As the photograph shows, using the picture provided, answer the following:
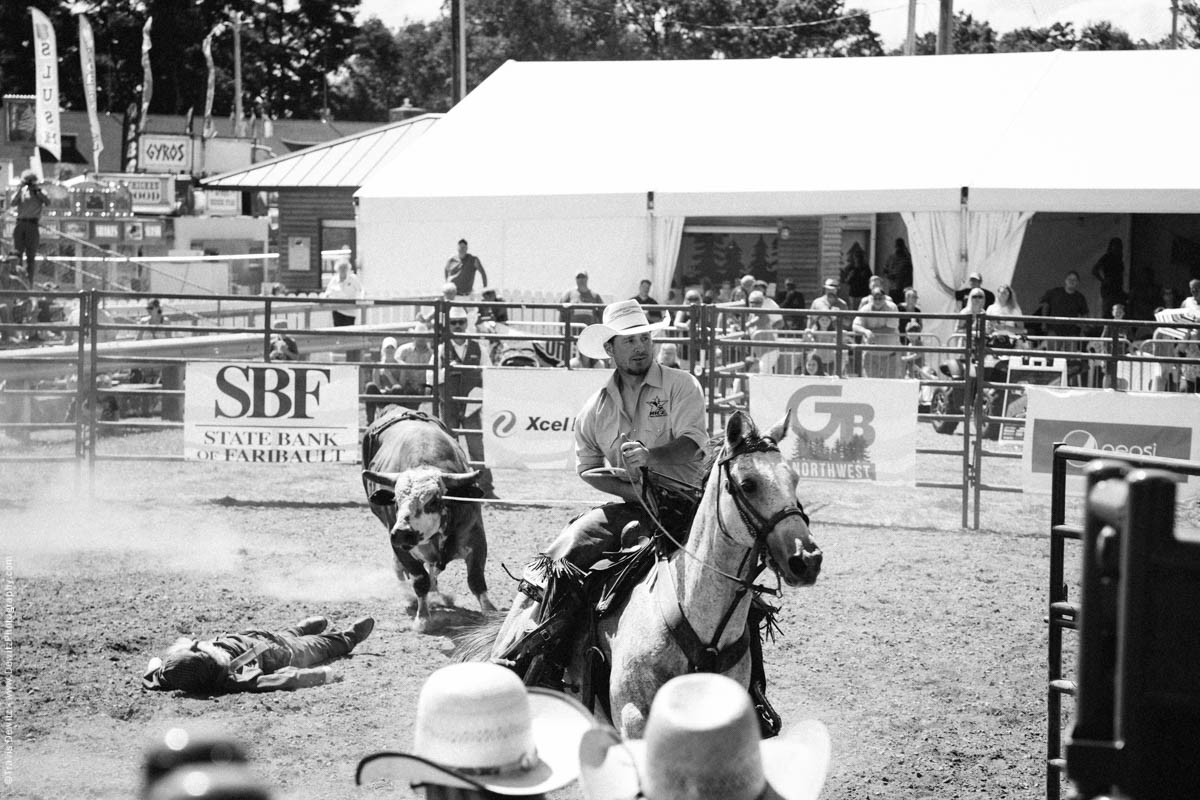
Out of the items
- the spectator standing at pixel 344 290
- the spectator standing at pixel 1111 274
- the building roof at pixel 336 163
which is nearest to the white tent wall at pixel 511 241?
the spectator standing at pixel 344 290

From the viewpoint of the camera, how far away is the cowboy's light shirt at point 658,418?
226 inches

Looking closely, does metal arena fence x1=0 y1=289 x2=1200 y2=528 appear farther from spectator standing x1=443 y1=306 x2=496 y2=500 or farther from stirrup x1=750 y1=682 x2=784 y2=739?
stirrup x1=750 y1=682 x2=784 y2=739

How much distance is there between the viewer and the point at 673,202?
1928 centimetres

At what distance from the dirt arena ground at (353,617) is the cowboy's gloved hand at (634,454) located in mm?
1499

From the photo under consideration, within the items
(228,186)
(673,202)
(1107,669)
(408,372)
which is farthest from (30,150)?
(1107,669)

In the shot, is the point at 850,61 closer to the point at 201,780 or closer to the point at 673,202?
the point at 673,202

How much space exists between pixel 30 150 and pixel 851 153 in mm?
33025

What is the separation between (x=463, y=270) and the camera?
62.5ft

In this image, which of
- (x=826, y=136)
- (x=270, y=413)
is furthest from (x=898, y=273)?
(x=270, y=413)

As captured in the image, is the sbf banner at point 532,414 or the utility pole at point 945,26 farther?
the utility pole at point 945,26

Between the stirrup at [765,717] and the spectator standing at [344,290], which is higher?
the spectator standing at [344,290]

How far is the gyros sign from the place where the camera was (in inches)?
423

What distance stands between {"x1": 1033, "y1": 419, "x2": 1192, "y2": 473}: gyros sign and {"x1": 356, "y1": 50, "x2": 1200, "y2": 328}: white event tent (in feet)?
23.1

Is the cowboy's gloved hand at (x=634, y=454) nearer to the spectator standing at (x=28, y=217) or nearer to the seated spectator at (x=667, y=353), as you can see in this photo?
the seated spectator at (x=667, y=353)
